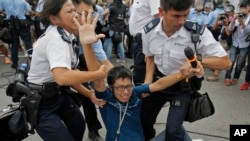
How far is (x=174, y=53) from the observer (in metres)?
2.14

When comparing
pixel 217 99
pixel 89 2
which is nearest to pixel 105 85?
pixel 89 2

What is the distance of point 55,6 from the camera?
1.86 metres

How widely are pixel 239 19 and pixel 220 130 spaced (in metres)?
2.07

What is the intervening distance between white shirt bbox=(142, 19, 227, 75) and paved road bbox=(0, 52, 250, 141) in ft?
4.19

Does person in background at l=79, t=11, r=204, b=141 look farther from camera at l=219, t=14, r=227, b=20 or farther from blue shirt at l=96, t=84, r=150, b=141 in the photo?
camera at l=219, t=14, r=227, b=20

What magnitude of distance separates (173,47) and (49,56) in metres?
0.89

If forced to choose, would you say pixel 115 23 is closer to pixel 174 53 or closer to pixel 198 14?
pixel 198 14

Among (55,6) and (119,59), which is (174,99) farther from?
(119,59)

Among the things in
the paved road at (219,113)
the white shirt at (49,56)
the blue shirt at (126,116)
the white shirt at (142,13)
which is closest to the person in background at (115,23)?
the paved road at (219,113)

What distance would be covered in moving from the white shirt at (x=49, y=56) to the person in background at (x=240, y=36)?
3578 mm

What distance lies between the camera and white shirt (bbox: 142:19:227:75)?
6.79 feet

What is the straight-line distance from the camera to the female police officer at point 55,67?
1.72 meters

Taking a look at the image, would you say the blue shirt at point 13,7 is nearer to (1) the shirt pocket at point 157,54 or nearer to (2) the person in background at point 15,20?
(2) the person in background at point 15,20

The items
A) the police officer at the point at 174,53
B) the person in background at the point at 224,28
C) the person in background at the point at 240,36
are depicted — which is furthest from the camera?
the person in background at the point at 224,28
